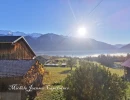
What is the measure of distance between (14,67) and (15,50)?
35.0ft

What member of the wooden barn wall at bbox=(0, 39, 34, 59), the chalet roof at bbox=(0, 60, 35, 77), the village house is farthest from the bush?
the wooden barn wall at bbox=(0, 39, 34, 59)

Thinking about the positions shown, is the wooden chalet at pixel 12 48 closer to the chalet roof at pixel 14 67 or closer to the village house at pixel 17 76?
the village house at pixel 17 76

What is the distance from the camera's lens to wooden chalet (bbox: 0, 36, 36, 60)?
25.9 metres

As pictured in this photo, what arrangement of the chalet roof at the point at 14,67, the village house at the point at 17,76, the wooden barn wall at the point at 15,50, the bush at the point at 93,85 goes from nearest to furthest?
the bush at the point at 93,85
the village house at the point at 17,76
the chalet roof at the point at 14,67
the wooden barn wall at the point at 15,50

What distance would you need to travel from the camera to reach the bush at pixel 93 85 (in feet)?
35.5

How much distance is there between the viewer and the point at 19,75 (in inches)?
607

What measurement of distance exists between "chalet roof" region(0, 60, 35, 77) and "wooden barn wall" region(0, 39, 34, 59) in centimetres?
768

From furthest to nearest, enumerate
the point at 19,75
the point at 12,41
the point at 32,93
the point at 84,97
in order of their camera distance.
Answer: the point at 12,41 < the point at 32,93 < the point at 19,75 < the point at 84,97

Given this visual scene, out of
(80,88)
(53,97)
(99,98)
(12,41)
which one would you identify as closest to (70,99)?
(80,88)

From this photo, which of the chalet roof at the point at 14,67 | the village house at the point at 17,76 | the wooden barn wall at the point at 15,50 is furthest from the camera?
the wooden barn wall at the point at 15,50

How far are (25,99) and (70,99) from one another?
570cm

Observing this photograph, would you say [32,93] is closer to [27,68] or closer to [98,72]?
[27,68]

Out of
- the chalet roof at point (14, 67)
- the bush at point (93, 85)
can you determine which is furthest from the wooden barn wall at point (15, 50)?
A: the bush at point (93, 85)

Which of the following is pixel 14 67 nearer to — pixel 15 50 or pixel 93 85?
pixel 93 85
